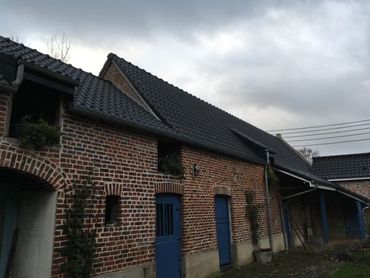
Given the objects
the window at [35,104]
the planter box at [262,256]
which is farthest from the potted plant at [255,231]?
the window at [35,104]

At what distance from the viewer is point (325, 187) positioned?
1598 centimetres

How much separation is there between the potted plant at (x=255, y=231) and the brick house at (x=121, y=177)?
0.23 meters

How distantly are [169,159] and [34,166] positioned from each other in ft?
13.2

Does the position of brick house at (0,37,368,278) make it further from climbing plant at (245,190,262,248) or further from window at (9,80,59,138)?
climbing plant at (245,190,262,248)

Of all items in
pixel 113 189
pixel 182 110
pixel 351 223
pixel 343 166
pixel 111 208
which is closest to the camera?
pixel 113 189

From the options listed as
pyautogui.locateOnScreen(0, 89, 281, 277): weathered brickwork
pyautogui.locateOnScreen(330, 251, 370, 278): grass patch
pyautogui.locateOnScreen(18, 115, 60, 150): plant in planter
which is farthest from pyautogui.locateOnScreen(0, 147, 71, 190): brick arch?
pyautogui.locateOnScreen(330, 251, 370, 278): grass patch

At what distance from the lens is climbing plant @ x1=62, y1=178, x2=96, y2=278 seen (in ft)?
20.0

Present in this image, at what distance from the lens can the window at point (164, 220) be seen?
347 inches

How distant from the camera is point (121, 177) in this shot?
7.59 m

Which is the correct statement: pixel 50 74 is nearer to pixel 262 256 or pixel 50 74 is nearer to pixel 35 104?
pixel 35 104

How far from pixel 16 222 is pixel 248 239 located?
8.12 metres

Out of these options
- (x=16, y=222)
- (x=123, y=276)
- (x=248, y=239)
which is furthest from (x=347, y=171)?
(x=16, y=222)

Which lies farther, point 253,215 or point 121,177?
point 253,215

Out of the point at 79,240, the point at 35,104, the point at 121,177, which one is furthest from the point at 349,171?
the point at 35,104
